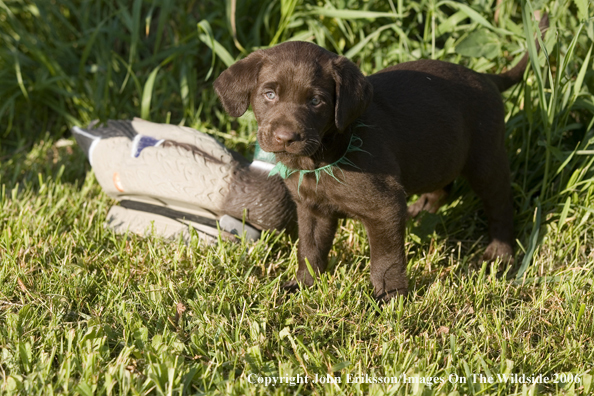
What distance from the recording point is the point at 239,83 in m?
2.58

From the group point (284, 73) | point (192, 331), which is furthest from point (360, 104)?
point (192, 331)

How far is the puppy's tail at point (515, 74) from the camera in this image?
10.8 feet

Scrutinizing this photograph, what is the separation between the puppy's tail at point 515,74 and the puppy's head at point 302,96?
118cm

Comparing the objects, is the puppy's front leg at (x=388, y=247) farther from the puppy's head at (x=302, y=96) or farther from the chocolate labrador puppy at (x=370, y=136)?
the puppy's head at (x=302, y=96)

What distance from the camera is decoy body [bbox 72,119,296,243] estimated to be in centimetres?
320

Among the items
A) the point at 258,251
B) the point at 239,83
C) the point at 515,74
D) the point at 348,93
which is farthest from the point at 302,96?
the point at 515,74

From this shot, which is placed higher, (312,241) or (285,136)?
(285,136)

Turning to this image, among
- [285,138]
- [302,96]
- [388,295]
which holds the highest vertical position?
[302,96]

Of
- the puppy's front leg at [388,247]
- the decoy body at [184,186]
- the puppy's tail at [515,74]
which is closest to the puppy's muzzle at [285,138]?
the puppy's front leg at [388,247]

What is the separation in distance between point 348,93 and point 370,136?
11.8 inches

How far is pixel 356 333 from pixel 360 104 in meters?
0.93

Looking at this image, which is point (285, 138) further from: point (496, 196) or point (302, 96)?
point (496, 196)

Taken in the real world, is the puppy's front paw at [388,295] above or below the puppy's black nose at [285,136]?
below

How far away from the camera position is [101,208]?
3.55 m
